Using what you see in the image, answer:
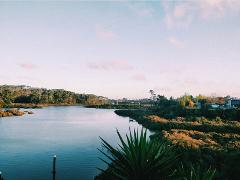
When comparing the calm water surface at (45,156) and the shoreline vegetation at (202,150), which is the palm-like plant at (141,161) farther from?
the calm water surface at (45,156)

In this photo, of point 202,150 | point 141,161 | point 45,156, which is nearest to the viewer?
point 141,161

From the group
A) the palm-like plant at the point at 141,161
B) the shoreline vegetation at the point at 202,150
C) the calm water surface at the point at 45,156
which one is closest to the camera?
the palm-like plant at the point at 141,161

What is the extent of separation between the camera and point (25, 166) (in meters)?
32.8

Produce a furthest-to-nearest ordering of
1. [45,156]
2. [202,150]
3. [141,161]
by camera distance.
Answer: [45,156], [202,150], [141,161]

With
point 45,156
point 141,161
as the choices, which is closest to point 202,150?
point 45,156

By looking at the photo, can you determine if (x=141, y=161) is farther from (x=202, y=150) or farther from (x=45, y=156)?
(x=45, y=156)

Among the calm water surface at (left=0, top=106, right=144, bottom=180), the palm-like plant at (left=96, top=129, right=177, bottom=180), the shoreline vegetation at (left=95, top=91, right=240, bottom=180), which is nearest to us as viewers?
the palm-like plant at (left=96, top=129, right=177, bottom=180)

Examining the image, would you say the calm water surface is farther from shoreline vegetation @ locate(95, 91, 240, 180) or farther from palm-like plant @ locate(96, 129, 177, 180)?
palm-like plant @ locate(96, 129, 177, 180)

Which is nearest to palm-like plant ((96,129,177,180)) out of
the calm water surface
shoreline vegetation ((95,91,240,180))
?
shoreline vegetation ((95,91,240,180))

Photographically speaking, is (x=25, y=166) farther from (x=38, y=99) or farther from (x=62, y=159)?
(x=38, y=99)

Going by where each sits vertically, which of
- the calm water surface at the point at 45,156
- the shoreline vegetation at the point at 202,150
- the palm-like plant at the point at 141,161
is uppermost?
the palm-like plant at the point at 141,161

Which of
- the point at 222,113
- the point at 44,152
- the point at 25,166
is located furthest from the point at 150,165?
the point at 222,113

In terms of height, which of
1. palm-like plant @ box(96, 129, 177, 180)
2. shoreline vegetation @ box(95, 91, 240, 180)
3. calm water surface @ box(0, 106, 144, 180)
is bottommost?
calm water surface @ box(0, 106, 144, 180)

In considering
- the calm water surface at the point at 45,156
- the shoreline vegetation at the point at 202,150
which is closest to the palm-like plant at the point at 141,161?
the shoreline vegetation at the point at 202,150
